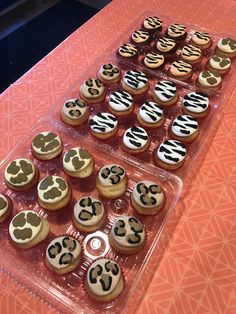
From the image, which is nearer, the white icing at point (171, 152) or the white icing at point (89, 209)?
the white icing at point (89, 209)

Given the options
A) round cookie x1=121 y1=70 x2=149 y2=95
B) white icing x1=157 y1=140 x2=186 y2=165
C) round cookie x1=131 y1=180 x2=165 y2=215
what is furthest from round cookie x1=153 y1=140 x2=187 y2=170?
round cookie x1=121 y1=70 x2=149 y2=95

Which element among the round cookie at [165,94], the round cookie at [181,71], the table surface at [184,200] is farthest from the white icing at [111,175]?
the round cookie at [181,71]

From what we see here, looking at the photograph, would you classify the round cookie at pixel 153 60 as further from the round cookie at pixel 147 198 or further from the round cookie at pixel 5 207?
the round cookie at pixel 5 207

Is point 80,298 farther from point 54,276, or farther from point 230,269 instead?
point 230,269

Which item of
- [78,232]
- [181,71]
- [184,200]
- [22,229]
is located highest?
[181,71]

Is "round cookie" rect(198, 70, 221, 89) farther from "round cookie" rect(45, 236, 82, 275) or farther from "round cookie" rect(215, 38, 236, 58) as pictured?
"round cookie" rect(45, 236, 82, 275)

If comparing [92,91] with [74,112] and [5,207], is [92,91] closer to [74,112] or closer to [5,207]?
[74,112]

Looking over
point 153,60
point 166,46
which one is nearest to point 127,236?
point 153,60
